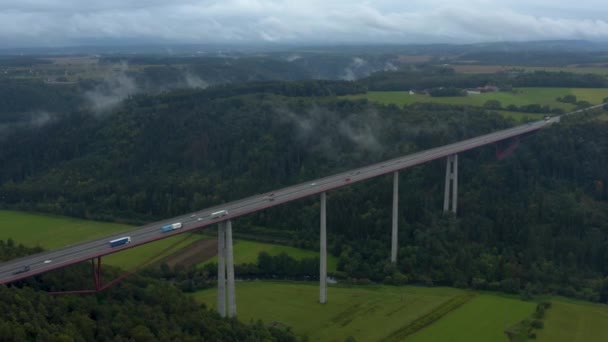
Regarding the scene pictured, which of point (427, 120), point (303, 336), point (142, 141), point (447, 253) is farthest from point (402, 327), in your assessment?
point (142, 141)

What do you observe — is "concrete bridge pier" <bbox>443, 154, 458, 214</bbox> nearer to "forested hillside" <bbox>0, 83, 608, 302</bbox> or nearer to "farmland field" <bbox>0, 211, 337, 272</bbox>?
"forested hillside" <bbox>0, 83, 608, 302</bbox>

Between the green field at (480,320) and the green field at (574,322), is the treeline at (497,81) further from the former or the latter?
the green field at (480,320)

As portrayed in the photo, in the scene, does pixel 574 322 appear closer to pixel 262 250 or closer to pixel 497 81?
pixel 262 250

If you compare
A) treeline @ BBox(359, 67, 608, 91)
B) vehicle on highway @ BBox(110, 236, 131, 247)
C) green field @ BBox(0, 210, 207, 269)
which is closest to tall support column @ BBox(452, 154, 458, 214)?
green field @ BBox(0, 210, 207, 269)

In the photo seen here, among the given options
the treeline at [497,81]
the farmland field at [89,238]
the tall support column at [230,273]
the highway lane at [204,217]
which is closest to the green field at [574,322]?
the highway lane at [204,217]

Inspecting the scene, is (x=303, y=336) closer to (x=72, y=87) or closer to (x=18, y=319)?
(x=18, y=319)
